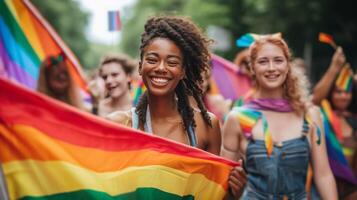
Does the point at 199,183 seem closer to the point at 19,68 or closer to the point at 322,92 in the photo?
the point at 19,68

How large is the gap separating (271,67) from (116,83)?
1.95 m

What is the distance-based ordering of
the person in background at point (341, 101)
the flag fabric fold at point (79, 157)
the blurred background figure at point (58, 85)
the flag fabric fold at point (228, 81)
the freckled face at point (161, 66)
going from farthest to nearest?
the flag fabric fold at point (228, 81) < the person in background at point (341, 101) < the blurred background figure at point (58, 85) < the freckled face at point (161, 66) < the flag fabric fold at point (79, 157)

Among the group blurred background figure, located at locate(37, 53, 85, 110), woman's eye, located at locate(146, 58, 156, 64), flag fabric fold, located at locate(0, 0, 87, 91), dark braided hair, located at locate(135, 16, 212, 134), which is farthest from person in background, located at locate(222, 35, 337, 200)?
flag fabric fold, located at locate(0, 0, 87, 91)

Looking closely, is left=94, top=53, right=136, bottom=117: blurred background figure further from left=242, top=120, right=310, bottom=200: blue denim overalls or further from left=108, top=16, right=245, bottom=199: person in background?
left=108, top=16, right=245, bottom=199: person in background

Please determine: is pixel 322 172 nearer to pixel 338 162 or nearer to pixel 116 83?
pixel 338 162

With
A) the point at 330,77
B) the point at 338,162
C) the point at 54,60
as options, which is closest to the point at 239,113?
the point at 338,162

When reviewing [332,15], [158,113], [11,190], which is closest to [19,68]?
[158,113]

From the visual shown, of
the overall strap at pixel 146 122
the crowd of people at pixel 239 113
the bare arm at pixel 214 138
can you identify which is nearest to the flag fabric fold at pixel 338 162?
the crowd of people at pixel 239 113

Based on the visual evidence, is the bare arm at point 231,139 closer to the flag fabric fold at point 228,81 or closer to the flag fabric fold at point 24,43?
the flag fabric fold at point 24,43

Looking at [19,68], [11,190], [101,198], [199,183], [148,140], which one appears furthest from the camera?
[19,68]

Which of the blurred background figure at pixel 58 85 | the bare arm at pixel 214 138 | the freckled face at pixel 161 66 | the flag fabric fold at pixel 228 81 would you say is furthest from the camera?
the flag fabric fold at pixel 228 81

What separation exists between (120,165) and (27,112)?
1.94 ft

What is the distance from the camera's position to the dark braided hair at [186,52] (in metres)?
3.56

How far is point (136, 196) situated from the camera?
10.3 feet
